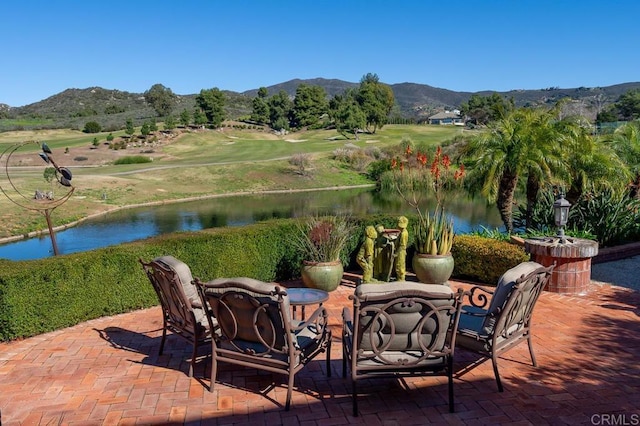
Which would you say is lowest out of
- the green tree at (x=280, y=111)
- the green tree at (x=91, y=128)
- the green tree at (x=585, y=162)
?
the green tree at (x=585, y=162)

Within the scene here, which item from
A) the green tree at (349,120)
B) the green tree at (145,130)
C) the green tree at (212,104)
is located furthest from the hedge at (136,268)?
the green tree at (212,104)

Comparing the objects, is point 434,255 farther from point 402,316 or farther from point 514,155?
point 514,155

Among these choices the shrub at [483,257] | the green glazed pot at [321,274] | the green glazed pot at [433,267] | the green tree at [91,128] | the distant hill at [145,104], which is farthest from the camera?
the distant hill at [145,104]

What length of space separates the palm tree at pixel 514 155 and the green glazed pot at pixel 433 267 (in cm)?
358

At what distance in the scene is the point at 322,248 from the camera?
6672 mm

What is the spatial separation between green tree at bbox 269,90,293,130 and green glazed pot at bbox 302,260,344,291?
203ft

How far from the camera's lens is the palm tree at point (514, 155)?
929cm

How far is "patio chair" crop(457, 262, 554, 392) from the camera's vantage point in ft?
11.1

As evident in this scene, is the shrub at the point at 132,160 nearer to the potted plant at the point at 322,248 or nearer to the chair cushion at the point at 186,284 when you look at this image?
the potted plant at the point at 322,248

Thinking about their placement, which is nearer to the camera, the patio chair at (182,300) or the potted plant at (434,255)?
the patio chair at (182,300)

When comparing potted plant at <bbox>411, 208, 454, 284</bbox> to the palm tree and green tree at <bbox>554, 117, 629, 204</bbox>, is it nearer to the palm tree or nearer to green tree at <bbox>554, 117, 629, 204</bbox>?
the palm tree

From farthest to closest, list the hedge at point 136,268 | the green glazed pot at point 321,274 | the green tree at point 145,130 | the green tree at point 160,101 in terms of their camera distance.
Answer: the green tree at point 160,101 → the green tree at point 145,130 → the green glazed pot at point 321,274 → the hedge at point 136,268

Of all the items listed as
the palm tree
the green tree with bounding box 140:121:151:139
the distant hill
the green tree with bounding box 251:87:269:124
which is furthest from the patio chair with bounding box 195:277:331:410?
the green tree with bounding box 251:87:269:124

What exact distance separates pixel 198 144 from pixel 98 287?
47.3 m
